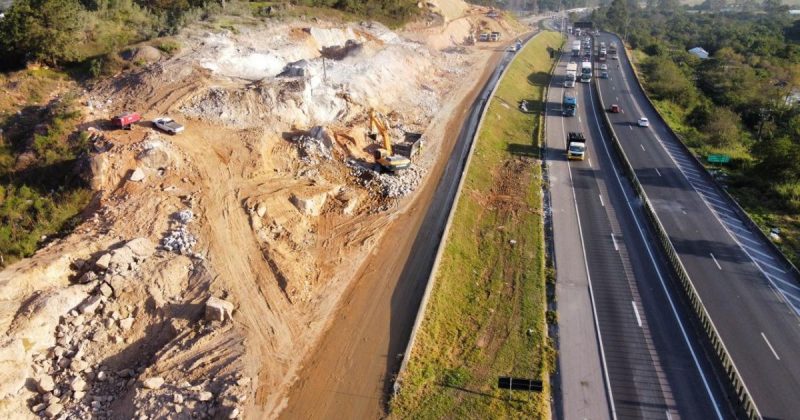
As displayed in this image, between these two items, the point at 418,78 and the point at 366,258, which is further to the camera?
the point at 418,78

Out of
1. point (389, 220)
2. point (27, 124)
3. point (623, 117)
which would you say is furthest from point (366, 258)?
point (623, 117)

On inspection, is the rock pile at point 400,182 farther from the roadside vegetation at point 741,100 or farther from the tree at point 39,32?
the tree at point 39,32

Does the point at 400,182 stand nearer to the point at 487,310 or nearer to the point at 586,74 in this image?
the point at 487,310

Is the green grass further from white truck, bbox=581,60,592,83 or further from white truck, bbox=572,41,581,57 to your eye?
white truck, bbox=572,41,581,57

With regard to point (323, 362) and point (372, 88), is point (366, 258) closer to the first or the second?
point (323, 362)

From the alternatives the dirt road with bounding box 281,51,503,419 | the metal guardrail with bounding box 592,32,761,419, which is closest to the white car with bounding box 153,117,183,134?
the dirt road with bounding box 281,51,503,419

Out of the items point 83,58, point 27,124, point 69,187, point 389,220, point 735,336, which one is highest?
point 83,58

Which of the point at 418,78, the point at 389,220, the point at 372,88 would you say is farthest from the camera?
the point at 418,78

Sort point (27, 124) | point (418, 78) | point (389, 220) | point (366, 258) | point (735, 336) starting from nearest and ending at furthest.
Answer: point (735, 336), point (366, 258), point (389, 220), point (27, 124), point (418, 78)
